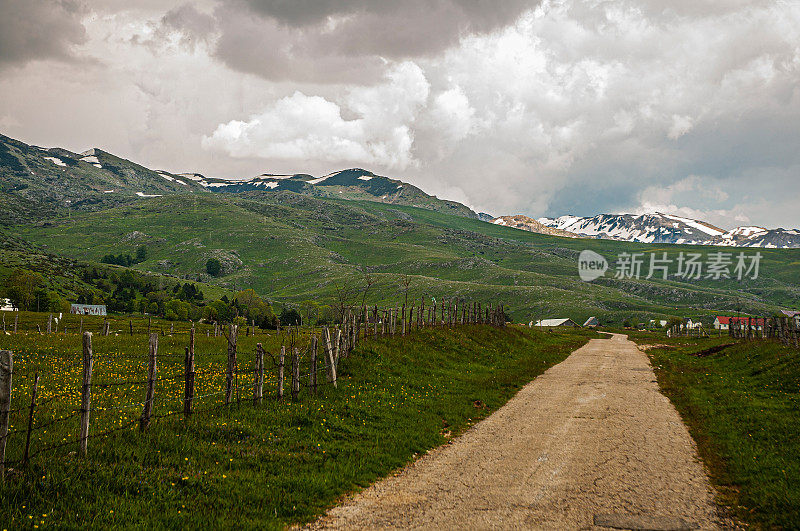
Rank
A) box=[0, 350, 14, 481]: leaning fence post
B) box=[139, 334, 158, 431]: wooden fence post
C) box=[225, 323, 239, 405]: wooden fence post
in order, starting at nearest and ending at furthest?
box=[0, 350, 14, 481]: leaning fence post
box=[139, 334, 158, 431]: wooden fence post
box=[225, 323, 239, 405]: wooden fence post

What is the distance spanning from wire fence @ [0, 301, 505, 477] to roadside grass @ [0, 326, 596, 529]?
147mm

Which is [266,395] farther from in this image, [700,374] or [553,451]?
[700,374]

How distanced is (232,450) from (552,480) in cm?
886

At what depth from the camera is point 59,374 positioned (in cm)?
2462

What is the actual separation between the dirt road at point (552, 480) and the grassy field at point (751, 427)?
752 millimetres

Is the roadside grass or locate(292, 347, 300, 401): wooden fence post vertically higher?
locate(292, 347, 300, 401): wooden fence post

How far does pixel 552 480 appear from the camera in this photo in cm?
1356

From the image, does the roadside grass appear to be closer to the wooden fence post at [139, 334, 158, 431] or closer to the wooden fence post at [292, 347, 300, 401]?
the wooden fence post at [139, 334, 158, 431]

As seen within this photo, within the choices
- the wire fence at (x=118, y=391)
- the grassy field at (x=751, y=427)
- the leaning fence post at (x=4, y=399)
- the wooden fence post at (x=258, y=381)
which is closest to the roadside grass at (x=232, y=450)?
the wire fence at (x=118, y=391)

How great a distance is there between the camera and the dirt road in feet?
36.3

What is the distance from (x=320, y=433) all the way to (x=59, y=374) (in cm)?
1586

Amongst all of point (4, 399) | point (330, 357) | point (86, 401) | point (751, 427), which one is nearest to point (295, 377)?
point (330, 357)

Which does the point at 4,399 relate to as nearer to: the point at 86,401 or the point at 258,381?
the point at 86,401

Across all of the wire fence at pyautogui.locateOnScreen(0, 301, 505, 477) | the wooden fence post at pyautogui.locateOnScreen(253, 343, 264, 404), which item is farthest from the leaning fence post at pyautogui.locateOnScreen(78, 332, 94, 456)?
the wooden fence post at pyautogui.locateOnScreen(253, 343, 264, 404)
